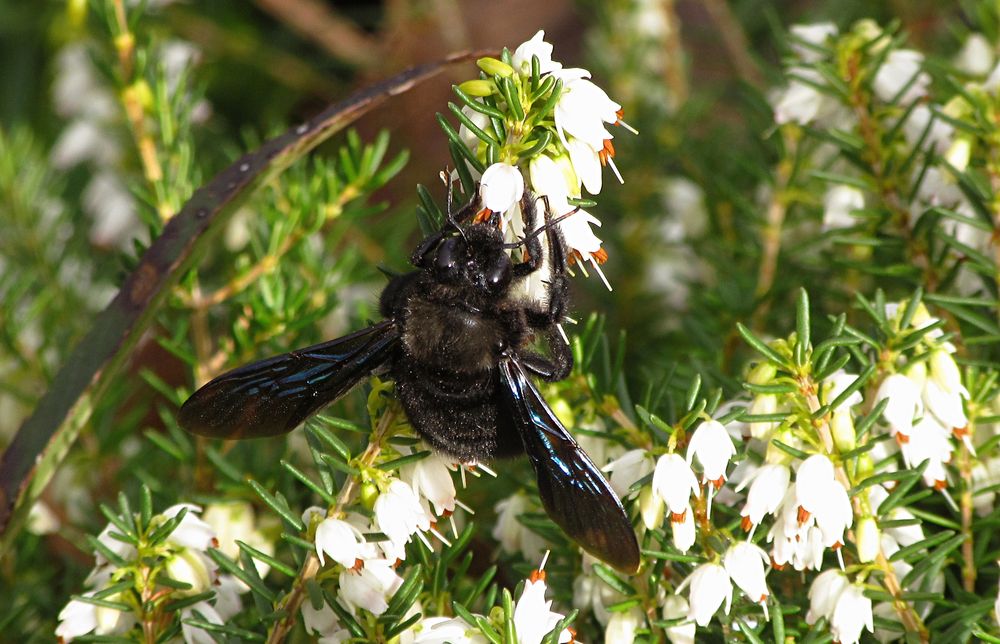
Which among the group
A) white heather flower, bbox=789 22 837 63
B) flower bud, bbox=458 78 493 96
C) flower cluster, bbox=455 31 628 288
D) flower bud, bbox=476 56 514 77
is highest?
white heather flower, bbox=789 22 837 63

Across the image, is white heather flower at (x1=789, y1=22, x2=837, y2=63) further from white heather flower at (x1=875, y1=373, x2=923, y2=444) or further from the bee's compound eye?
the bee's compound eye

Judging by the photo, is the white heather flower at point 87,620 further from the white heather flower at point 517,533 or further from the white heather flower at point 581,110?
the white heather flower at point 581,110

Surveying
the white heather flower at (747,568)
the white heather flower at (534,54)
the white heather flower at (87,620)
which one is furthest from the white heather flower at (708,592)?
the white heather flower at (87,620)

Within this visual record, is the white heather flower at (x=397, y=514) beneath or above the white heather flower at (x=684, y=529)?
above

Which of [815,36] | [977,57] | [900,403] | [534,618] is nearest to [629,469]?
[534,618]

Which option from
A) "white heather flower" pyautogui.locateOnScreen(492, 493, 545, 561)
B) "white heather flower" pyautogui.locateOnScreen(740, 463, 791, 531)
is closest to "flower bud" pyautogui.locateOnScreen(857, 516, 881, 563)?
"white heather flower" pyautogui.locateOnScreen(740, 463, 791, 531)

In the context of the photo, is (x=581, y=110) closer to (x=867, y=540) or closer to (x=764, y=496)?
(x=764, y=496)
